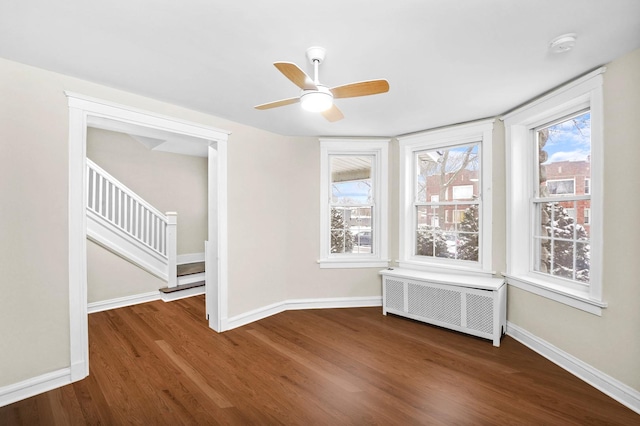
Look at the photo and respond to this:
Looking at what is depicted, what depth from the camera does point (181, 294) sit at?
15.8 feet

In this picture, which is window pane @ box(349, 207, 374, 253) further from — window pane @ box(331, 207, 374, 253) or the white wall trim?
the white wall trim

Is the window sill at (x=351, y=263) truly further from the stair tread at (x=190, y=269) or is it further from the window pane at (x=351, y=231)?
the stair tread at (x=190, y=269)

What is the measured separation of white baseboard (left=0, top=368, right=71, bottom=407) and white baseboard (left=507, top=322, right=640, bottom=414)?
4.14 m

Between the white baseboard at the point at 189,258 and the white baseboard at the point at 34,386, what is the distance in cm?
339

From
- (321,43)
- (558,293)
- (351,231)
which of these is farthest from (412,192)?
(321,43)

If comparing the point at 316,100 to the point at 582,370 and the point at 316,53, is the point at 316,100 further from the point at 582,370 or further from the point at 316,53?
the point at 582,370

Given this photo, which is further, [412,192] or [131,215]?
[131,215]

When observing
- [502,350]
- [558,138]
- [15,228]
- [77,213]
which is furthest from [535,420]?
[15,228]

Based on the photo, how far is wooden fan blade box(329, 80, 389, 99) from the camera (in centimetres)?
183

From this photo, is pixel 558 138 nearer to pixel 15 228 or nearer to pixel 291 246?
pixel 291 246

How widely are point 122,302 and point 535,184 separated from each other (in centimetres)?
547

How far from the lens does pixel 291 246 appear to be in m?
4.26

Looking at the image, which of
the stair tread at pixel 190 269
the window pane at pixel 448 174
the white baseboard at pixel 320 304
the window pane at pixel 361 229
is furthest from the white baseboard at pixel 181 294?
the window pane at pixel 448 174

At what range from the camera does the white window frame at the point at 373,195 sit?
4.28 m
